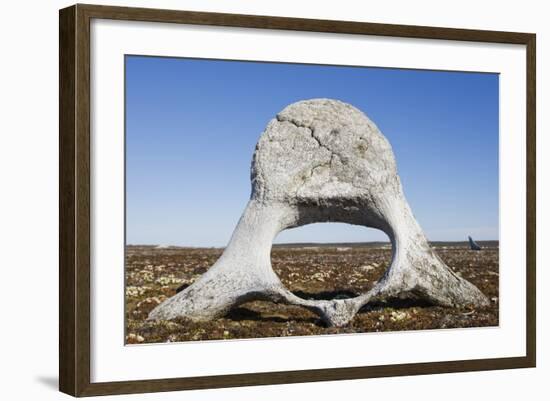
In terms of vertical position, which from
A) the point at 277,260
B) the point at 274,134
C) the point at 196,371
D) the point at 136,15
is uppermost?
the point at 136,15

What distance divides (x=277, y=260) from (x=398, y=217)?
170cm

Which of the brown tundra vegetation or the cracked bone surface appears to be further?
the cracked bone surface

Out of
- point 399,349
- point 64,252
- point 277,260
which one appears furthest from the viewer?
point 277,260

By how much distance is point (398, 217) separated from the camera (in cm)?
1336

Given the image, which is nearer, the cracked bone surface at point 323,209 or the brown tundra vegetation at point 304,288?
the brown tundra vegetation at point 304,288

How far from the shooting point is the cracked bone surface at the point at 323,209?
1255 cm

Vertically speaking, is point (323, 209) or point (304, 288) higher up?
point (323, 209)

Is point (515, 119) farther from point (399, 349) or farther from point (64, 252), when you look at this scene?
point (64, 252)

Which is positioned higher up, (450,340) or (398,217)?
(398,217)

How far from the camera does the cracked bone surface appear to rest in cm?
1255

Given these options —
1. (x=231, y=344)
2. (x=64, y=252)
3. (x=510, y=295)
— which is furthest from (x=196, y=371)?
(x=510, y=295)

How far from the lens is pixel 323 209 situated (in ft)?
43.9

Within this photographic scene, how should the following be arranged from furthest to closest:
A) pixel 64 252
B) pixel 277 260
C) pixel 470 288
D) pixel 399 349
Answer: pixel 277 260 → pixel 470 288 → pixel 399 349 → pixel 64 252

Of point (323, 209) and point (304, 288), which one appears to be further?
point (304, 288)
